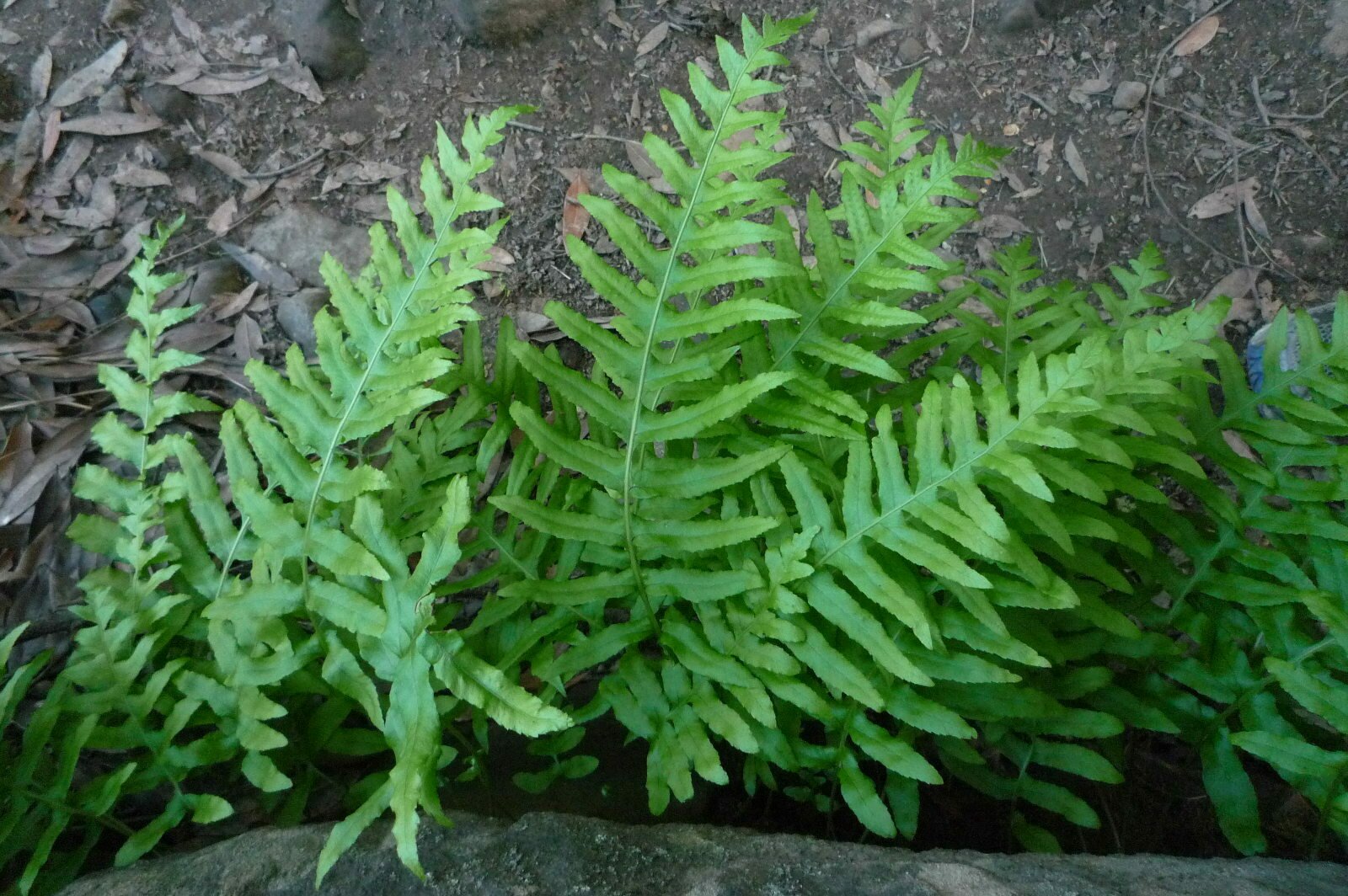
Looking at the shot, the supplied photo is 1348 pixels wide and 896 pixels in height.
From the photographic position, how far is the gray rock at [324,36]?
3.07 m

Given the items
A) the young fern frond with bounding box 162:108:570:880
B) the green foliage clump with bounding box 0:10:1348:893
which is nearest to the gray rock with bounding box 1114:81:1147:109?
the green foliage clump with bounding box 0:10:1348:893

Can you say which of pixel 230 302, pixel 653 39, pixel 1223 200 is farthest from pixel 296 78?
pixel 1223 200

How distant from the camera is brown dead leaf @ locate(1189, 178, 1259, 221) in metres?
3.27

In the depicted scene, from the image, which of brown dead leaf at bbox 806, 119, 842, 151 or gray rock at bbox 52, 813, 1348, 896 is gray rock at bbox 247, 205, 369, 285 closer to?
brown dead leaf at bbox 806, 119, 842, 151

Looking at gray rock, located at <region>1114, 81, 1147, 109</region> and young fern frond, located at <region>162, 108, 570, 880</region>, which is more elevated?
gray rock, located at <region>1114, 81, 1147, 109</region>

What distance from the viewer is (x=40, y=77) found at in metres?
2.95

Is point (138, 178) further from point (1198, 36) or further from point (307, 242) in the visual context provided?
point (1198, 36)

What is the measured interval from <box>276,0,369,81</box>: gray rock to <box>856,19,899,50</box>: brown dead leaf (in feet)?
6.39

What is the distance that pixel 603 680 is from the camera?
5.70ft

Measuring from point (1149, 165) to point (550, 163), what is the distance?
233 cm

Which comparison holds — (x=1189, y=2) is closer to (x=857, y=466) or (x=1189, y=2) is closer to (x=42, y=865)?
(x=857, y=466)

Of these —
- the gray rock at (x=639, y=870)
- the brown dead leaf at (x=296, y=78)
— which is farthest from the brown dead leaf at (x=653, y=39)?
the gray rock at (x=639, y=870)

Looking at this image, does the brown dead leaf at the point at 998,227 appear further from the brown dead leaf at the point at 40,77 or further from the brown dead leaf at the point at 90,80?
the brown dead leaf at the point at 40,77

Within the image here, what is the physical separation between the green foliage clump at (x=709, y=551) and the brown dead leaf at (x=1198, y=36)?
2.19 metres
